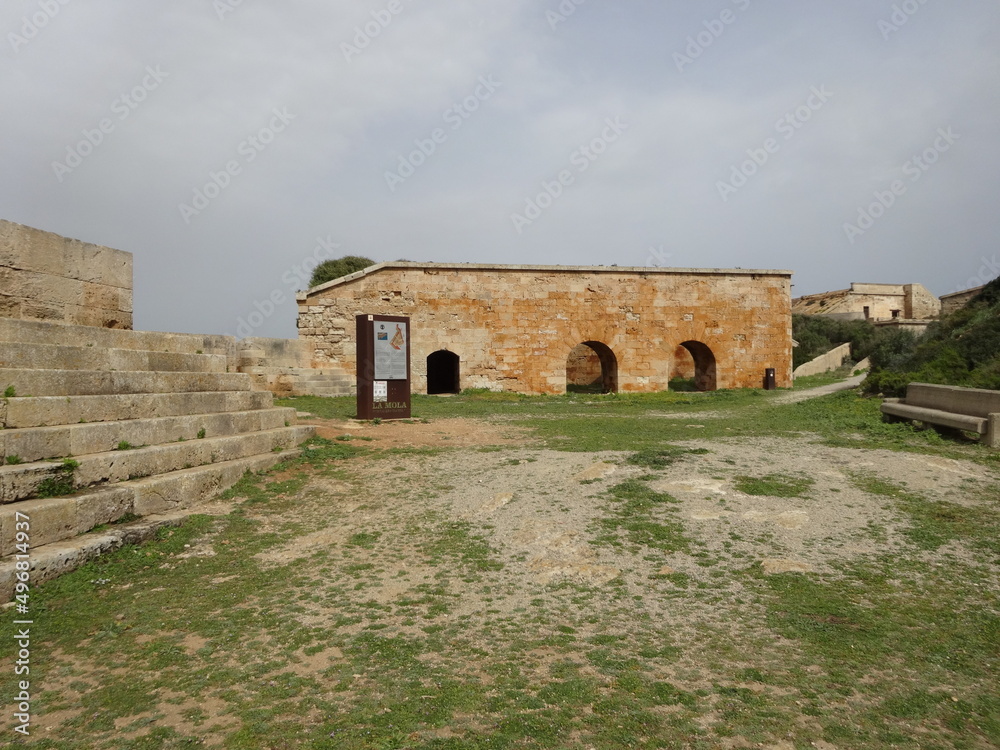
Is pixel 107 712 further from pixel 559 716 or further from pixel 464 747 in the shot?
pixel 559 716

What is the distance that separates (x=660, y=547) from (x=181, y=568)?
357cm

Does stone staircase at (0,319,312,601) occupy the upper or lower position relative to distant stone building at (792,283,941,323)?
lower

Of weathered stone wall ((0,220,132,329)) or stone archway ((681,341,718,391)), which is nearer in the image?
weathered stone wall ((0,220,132,329))

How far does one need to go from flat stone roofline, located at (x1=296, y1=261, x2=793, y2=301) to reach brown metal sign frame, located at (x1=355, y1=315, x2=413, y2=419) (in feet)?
26.8

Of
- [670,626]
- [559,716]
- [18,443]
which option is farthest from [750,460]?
[18,443]

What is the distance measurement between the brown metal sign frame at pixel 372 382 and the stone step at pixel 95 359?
3506 millimetres

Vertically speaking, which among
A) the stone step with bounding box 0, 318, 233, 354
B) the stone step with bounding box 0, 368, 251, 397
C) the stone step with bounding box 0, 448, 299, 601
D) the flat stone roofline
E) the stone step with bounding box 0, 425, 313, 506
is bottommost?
the stone step with bounding box 0, 448, 299, 601

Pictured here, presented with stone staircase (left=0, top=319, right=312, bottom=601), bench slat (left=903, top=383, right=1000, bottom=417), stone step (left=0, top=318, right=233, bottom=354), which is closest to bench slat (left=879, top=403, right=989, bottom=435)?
bench slat (left=903, top=383, right=1000, bottom=417)

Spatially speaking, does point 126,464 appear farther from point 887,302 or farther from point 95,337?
point 887,302

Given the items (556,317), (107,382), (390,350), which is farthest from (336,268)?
(107,382)

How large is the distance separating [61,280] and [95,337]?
835 millimetres

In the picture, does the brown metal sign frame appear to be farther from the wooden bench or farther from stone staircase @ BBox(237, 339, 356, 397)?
the wooden bench

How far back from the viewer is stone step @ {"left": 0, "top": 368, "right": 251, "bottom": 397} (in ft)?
16.4

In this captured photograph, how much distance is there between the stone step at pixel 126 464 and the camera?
4.17m
